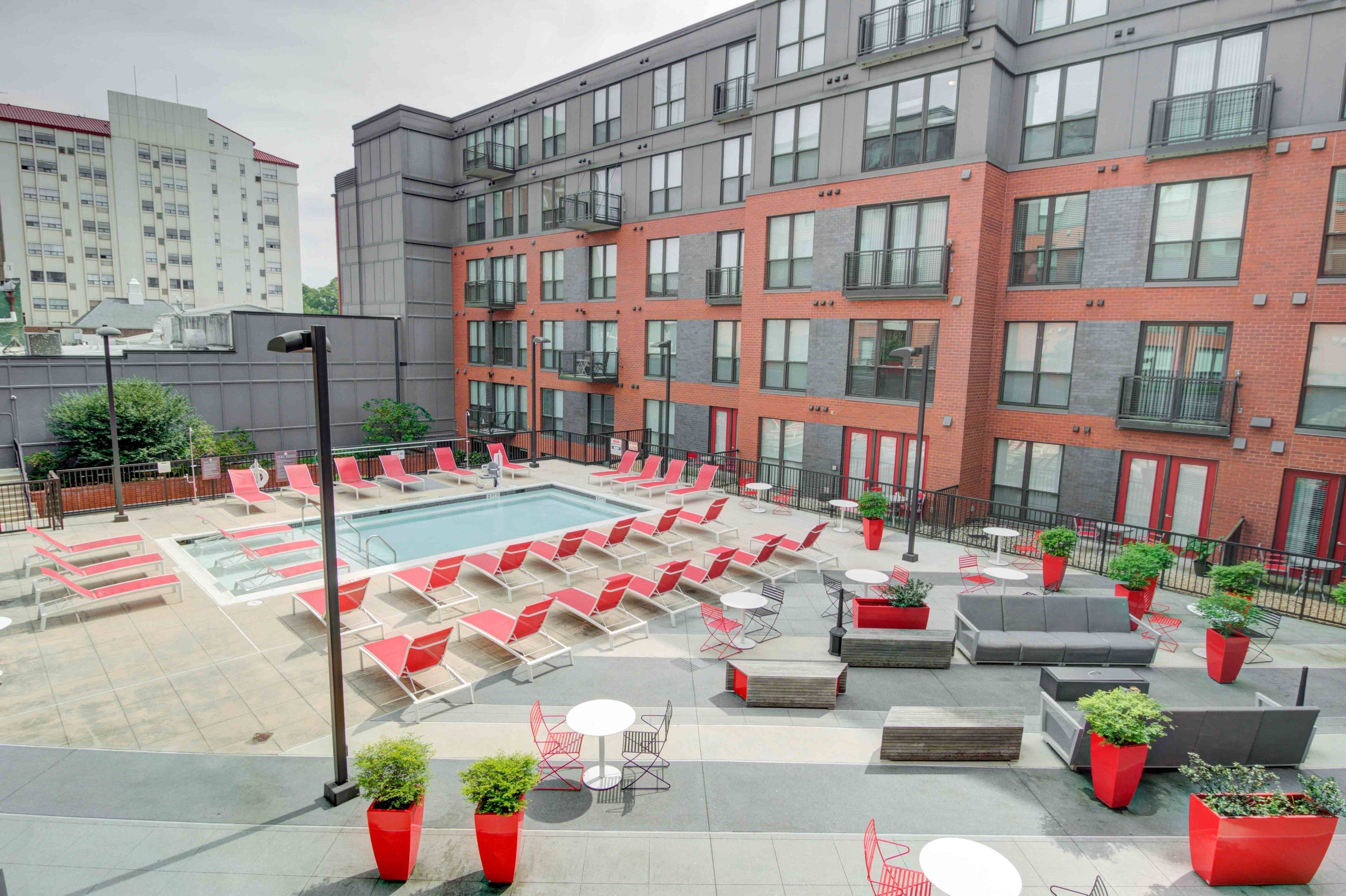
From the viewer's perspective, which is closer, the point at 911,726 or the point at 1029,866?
the point at 1029,866

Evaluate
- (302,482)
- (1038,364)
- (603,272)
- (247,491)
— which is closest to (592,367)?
(603,272)

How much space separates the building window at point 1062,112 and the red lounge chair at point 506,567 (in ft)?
53.5

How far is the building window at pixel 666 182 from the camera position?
86.5 ft

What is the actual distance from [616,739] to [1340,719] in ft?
31.2

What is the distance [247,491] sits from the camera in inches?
715

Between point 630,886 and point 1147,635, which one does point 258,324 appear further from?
point 1147,635

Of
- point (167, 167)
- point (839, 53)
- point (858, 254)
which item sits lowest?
point (858, 254)

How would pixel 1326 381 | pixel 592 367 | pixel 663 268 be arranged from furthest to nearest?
pixel 592 367
pixel 663 268
pixel 1326 381

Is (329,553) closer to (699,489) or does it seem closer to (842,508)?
(842,508)

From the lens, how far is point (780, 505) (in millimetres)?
20297

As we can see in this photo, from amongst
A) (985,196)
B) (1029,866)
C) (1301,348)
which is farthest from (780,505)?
(1029,866)

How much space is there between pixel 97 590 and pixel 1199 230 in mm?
23208

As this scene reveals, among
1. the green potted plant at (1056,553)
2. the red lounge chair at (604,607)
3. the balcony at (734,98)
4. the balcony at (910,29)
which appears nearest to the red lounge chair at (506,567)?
the red lounge chair at (604,607)

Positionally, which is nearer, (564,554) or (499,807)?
(499,807)
